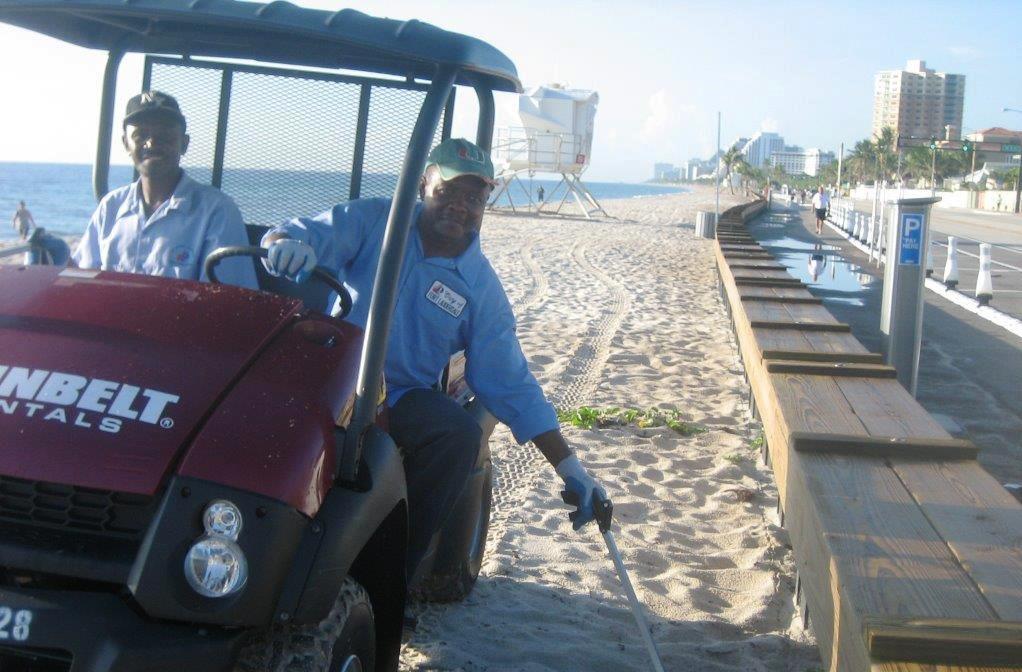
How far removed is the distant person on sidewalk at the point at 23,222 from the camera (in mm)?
3607

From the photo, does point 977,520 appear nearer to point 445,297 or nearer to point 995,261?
point 445,297

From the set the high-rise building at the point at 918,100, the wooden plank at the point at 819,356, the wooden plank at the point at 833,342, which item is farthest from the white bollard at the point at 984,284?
the high-rise building at the point at 918,100

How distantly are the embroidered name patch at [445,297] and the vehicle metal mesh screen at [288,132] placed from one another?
34.0 inches

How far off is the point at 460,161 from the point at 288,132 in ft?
3.77

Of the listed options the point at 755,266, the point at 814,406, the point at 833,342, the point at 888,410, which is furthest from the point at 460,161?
the point at 755,266

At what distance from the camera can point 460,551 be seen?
13.2ft

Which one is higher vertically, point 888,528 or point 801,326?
point 801,326

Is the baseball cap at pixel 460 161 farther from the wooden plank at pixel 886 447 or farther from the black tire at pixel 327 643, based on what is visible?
the wooden plank at pixel 886 447

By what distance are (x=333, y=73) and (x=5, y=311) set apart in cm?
195

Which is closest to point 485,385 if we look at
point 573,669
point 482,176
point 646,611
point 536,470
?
point 482,176

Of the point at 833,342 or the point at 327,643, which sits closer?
the point at 327,643

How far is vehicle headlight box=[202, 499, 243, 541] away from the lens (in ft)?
7.07

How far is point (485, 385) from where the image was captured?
3.59 m

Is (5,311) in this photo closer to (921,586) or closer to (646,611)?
(921,586)
